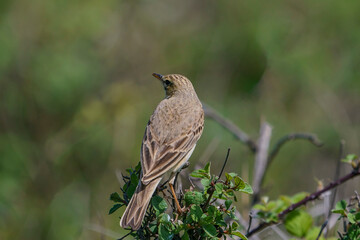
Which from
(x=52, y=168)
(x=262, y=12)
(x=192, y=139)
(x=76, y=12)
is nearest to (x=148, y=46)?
(x=76, y=12)

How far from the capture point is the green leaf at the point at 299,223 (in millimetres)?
4016

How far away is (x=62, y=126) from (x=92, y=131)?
1.46 feet

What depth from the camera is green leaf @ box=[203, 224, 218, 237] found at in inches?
119

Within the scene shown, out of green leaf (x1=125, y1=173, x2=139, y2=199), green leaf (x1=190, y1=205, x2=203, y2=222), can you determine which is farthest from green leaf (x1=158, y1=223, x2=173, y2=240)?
green leaf (x1=125, y1=173, x2=139, y2=199)

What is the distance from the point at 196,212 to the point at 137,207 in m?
0.41

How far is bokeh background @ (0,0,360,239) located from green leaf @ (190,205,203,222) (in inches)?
148

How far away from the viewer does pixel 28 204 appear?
720 centimetres

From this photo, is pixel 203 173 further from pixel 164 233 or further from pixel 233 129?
pixel 233 129

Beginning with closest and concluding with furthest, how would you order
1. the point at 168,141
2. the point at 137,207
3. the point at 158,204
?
the point at 158,204
the point at 137,207
the point at 168,141

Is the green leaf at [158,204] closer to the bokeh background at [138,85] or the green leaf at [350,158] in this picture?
the green leaf at [350,158]

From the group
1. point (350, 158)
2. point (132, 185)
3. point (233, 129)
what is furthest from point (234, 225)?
point (233, 129)

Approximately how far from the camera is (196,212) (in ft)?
10.0

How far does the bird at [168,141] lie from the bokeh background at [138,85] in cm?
187

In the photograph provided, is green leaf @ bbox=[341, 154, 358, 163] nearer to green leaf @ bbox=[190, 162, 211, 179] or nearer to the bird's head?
green leaf @ bbox=[190, 162, 211, 179]
